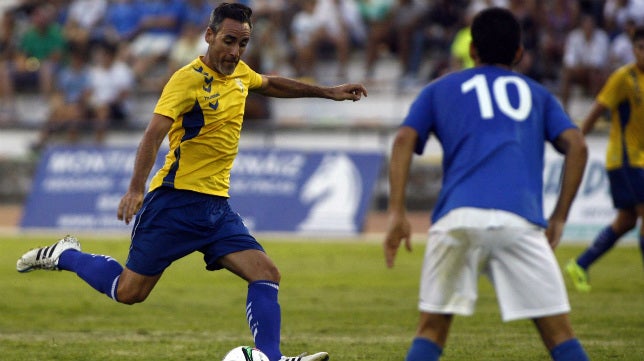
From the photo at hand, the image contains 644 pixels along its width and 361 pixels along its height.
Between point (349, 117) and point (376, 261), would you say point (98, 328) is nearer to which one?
point (376, 261)

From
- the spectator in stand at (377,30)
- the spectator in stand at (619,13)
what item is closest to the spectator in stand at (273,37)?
the spectator in stand at (377,30)

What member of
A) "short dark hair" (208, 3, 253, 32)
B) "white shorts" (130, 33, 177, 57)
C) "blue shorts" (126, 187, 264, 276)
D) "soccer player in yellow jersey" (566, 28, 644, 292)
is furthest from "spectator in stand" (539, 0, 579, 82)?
"blue shorts" (126, 187, 264, 276)

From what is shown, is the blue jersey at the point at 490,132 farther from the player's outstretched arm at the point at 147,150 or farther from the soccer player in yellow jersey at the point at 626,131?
the soccer player in yellow jersey at the point at 626,131

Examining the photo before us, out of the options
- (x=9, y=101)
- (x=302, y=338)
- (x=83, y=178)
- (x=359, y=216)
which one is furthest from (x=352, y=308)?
(x=9, y=101)

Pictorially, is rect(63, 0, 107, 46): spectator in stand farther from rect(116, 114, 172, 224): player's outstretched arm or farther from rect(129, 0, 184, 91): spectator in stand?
rect(116, 114, 172, 224): player's outstretched arm

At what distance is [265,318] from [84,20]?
1926 centimetres

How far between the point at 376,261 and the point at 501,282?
1033cm

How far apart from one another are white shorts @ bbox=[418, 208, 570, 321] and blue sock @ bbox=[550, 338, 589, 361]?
15cm

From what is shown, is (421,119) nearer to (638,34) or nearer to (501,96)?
(501,96)

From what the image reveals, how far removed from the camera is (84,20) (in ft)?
83.4

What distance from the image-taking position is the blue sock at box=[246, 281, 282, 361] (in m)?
7.21

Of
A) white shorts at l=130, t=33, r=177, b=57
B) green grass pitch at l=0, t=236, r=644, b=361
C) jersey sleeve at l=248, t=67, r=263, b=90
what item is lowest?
green grass pitch at l=0, t=236, r=644, b=361

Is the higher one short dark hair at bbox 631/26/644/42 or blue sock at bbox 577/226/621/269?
short dark hair at bbox 631/26/644/42

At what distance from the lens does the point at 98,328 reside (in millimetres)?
9961
